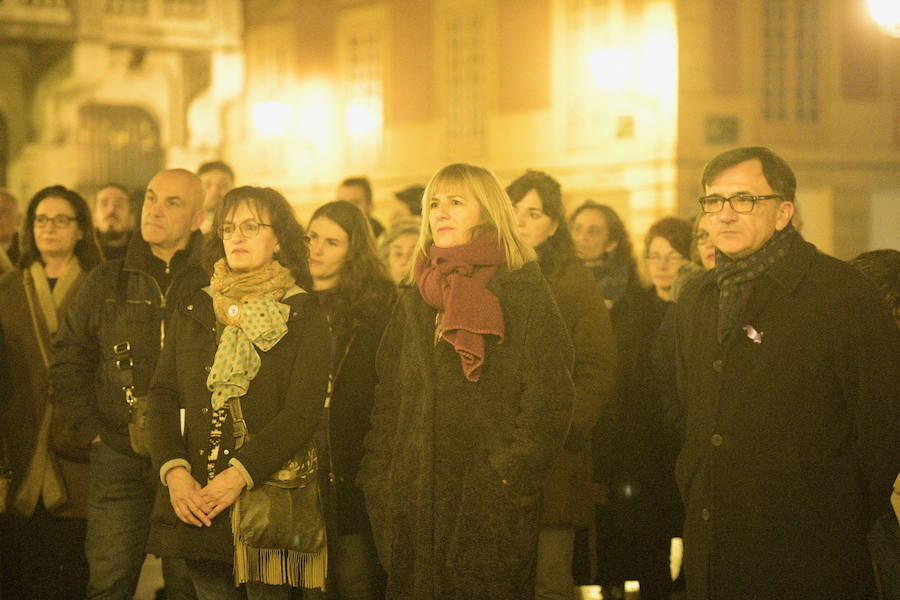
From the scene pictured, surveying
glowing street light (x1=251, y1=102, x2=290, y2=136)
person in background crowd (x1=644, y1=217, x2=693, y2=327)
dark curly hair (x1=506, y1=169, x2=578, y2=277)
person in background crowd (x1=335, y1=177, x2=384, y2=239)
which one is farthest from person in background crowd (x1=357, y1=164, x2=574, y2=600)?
glowing street light (x1=251, y1=102, x2=290, y2=136)

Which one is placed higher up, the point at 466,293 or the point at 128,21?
the point at 128,21

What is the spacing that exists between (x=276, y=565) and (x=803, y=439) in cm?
175

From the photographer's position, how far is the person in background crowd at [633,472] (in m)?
5.44

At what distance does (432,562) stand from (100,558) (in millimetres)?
1528

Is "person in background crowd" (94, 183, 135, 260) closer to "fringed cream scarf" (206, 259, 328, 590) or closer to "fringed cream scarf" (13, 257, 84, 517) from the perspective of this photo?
"fringed cream scarf" (13, 257, 84, 517)

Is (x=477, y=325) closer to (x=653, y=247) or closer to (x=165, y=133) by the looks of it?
(x=653, y=247)

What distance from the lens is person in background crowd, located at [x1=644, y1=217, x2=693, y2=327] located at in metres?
6.05

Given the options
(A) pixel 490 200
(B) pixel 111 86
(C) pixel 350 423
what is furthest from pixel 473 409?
(B) pixel 111 86

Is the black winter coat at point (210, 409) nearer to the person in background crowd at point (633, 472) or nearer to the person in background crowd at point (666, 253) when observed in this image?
the person in background crowd at point (633, 472)

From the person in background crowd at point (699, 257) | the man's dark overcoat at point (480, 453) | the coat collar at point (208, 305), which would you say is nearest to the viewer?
the man's dark overcoat at point (480, 453)

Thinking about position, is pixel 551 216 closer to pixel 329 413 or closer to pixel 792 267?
pixel 329 413

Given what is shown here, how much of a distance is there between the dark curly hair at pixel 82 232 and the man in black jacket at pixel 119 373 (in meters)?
0.77

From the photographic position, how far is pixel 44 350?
16.9 ft

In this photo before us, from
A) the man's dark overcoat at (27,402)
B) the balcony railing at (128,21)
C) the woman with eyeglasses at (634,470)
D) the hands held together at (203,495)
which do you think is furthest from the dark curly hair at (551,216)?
the balcony railing at (128,21)
